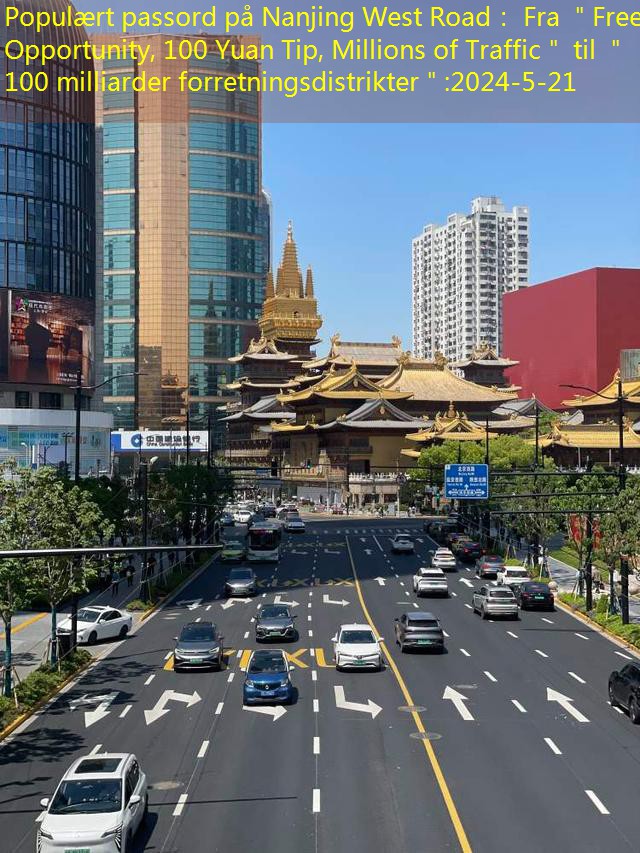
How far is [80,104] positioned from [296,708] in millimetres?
96761

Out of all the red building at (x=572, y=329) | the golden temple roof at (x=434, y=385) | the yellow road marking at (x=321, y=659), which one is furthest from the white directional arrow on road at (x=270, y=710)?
the red building at (x=572, y=329)

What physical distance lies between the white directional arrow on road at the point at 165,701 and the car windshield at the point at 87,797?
972 cm

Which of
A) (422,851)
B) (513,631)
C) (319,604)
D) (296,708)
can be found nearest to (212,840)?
(422,851)

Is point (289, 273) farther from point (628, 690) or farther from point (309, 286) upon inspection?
point (628, 690)

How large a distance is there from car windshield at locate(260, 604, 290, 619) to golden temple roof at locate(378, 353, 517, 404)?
295 feet

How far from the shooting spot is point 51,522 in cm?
3784

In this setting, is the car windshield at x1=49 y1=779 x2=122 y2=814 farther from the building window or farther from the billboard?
the building window

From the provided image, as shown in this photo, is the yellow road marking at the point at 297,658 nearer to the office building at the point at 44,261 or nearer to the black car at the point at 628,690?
the black car at the point at 628,690

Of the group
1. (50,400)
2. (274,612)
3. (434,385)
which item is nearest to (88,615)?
(274,612)

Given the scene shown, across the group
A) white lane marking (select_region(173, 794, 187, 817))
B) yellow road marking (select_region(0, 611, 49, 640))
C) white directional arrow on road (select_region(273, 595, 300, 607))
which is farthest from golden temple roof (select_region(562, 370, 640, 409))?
white lane marking (select_region(173, 794, 187, 817))

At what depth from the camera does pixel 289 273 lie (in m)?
172

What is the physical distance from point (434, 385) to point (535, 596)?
88457mm

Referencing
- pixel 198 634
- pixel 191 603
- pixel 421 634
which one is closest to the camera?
pixel 198 634

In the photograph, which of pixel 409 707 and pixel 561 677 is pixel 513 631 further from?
pixel 409 707
